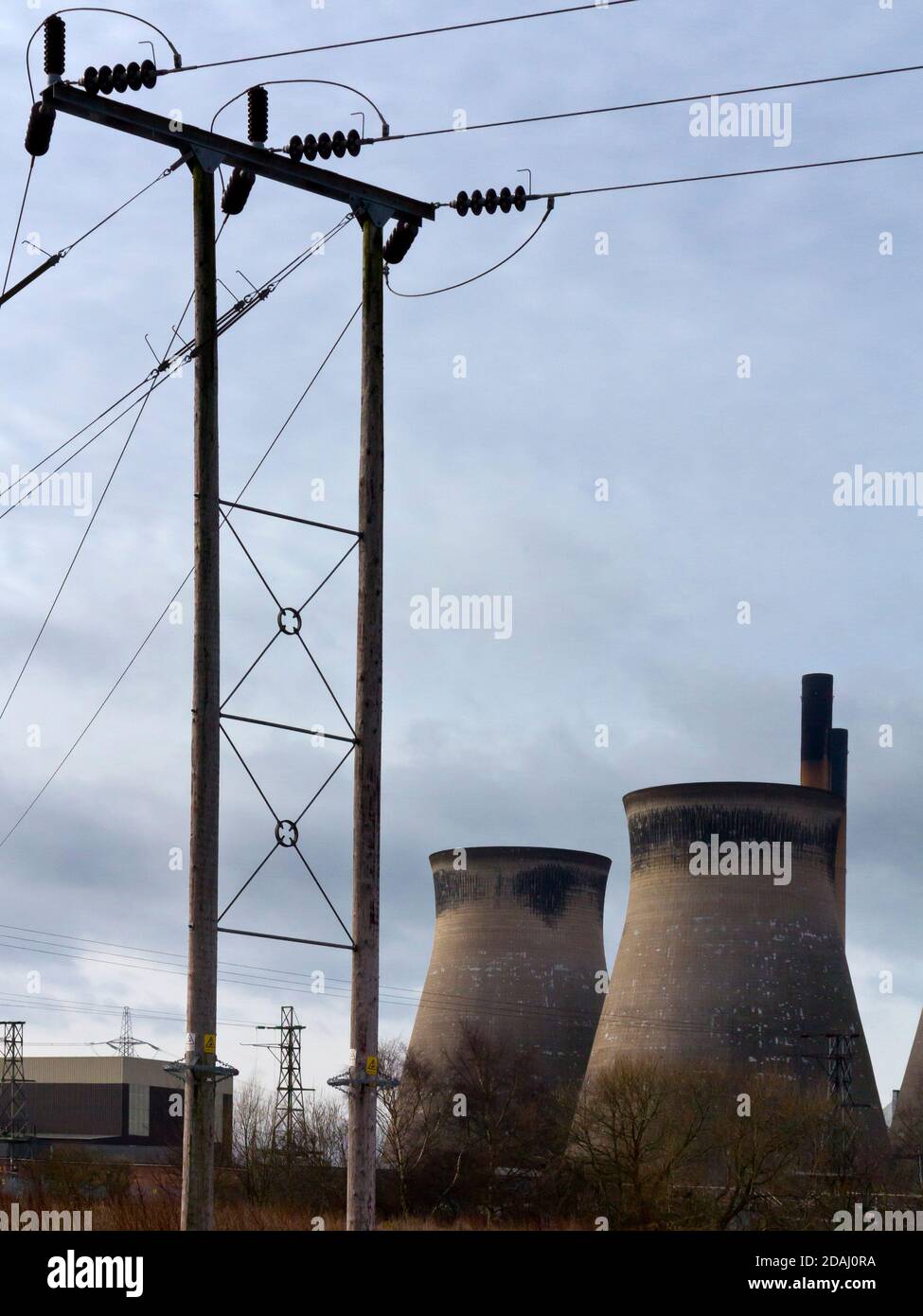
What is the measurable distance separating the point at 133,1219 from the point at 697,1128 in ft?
37.5

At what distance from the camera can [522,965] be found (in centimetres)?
4797

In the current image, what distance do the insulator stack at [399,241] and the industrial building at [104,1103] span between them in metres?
51.4

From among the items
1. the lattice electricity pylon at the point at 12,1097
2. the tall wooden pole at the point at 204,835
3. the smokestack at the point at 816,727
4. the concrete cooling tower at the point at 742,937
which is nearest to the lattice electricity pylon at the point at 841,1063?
the concrete cooling tower at the point at 742,937

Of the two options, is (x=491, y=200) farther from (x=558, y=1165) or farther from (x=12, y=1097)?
(x=12, y=1097)

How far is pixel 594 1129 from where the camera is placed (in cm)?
3244

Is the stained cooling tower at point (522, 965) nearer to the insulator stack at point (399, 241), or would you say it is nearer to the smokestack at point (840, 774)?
the smokestack at point (840, 774)

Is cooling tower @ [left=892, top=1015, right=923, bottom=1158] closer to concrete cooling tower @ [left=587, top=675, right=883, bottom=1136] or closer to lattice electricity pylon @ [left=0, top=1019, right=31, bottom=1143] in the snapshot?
Answer: concrete cooling tower @ [left=587, top=675, right=883, bottom=1136]

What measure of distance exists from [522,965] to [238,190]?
3959 centimetres

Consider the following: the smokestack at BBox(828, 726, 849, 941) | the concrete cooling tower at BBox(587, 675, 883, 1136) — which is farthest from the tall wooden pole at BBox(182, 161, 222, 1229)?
the smokestack at BBox(828, 726, 849, 941)

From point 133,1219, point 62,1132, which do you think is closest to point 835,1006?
point 133,1219

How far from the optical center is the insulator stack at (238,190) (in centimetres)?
994

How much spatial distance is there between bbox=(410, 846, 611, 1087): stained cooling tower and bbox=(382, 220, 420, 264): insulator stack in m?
38.7

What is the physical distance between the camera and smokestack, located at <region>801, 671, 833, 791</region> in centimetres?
4688
